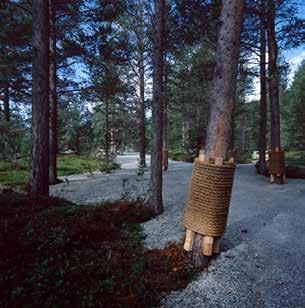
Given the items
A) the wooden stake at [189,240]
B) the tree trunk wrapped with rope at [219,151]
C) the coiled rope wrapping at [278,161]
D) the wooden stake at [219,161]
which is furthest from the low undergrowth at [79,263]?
the coiled rope wrapping at [278,161]

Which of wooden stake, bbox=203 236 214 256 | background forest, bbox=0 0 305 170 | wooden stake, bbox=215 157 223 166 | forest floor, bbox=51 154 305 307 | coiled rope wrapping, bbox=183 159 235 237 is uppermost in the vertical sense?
background forest, bbox=0 0 305 170

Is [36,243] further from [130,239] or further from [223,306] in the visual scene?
[223,306]

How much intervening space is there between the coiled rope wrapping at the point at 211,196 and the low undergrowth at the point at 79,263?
1.68 ft

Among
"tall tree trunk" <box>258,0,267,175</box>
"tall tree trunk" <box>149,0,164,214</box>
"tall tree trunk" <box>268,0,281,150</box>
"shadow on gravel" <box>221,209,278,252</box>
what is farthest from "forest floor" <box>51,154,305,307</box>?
"tall tree trunk" <box>258,0,267,175</box>

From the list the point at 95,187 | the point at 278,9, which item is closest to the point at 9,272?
the point at 95,187

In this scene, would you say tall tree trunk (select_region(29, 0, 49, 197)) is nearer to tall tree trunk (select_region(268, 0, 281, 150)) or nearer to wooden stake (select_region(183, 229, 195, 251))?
wooden stake (select_region(183, 229, 195, 251))

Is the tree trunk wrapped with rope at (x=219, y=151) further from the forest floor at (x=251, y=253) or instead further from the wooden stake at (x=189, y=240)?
the forest floor at (x=251, y=253)

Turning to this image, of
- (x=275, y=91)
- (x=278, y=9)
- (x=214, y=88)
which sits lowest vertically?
A: (x=214, y=88)

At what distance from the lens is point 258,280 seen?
2.46 meters

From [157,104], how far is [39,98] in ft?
8.60

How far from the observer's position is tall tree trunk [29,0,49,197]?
16.4ft

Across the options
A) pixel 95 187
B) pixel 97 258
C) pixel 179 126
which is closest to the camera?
pixel 97 258

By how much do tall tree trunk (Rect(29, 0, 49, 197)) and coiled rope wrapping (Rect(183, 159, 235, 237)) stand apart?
3770mm

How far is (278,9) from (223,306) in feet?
30.0
